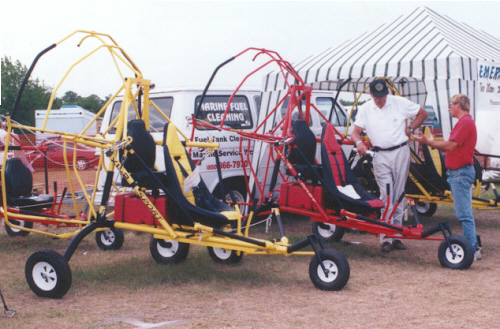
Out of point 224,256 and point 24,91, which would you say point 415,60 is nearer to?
point 224,256

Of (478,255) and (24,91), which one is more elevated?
(24,91)

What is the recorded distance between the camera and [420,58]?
6.70 meters

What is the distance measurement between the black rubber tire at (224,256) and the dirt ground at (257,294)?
0.08m

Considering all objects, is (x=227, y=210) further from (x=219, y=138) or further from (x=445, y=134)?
(x=445, y=134)

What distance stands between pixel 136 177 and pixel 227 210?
39.5 inches

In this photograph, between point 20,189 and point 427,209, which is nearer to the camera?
point 20,189

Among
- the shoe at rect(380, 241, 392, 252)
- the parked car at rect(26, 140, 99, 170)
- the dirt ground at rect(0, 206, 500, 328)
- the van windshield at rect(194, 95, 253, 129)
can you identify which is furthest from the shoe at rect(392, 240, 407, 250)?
the parked car at rect(26, 140, 99, 170)

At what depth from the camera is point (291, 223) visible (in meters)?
8.53

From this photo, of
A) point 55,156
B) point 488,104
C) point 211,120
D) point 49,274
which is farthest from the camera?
point 55,156

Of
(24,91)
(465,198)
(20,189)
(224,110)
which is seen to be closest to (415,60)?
(465,198)

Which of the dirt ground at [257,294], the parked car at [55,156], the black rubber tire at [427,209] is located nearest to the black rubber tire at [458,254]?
the dirt ground at [257,294]

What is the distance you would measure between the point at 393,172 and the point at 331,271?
2.09 m

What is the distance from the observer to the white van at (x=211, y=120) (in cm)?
729

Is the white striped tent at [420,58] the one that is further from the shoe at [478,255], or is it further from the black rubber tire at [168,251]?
the black rubber tire at [168,251]
